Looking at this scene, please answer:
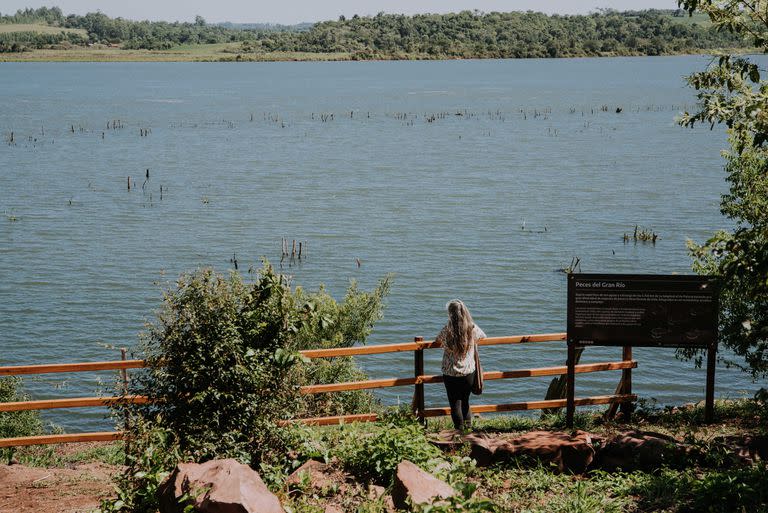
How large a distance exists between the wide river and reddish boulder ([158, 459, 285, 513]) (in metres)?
2.38

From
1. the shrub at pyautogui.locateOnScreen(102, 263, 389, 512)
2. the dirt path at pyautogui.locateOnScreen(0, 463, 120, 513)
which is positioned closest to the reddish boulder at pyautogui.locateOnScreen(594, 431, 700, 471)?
the shrub at pyautogui.locateOnScreen(102, 263, 389, 512)

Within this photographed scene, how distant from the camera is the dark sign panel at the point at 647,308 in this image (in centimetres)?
1342

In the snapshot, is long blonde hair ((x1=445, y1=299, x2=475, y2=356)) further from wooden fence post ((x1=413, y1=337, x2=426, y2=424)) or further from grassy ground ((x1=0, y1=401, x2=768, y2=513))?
grassy ground ((x1=0, y1=401, x2=768, y2=513))

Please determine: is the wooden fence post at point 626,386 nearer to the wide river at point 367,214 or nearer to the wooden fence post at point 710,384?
the wooden fence post at point 710,384

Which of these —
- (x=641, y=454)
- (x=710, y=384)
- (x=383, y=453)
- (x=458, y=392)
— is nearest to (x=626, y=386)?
(x=710, y=384)

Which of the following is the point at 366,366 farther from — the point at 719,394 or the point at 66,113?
the point at 66,113

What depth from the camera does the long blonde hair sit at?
1293 centimetres

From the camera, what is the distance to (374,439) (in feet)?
37.6

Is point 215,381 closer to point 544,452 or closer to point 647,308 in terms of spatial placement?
point 544,452

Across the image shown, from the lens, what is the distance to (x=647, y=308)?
13492 mm

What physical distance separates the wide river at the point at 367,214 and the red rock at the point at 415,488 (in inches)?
147

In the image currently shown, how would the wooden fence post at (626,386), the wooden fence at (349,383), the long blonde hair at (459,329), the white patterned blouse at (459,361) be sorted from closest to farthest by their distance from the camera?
1. the wooden fence at (349,383)
2. the long blonde hair at (459,329)
3. the white patterned blouse at (459,361)
4. the wooden fence post at (626,386)

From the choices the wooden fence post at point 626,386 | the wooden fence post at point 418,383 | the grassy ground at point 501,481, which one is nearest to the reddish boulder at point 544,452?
the grassy ground at point 501,481

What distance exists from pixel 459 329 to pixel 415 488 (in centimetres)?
367
